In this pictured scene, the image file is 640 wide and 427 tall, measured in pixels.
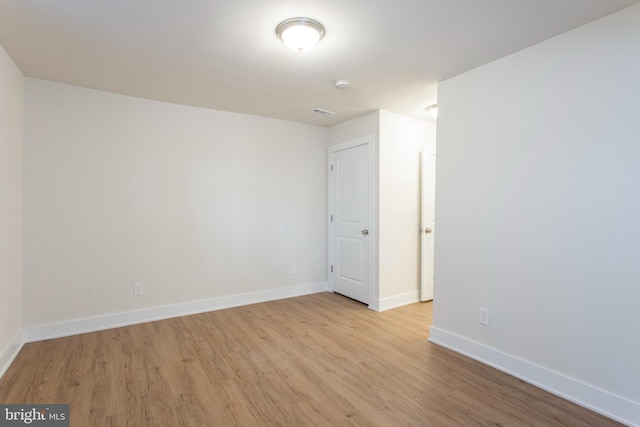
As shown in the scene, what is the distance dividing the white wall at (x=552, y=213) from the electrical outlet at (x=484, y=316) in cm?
4

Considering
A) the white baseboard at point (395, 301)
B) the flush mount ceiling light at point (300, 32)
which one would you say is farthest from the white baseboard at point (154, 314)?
the flush mount ceiling light at point (300, 32)

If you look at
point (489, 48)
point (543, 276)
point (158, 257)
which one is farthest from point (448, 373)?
point (158, 257)

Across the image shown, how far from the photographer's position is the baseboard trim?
3811mm

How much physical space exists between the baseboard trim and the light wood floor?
47cm

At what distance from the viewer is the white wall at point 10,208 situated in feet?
7.76

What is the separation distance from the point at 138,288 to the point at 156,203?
3.11 ft

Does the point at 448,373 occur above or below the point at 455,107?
below

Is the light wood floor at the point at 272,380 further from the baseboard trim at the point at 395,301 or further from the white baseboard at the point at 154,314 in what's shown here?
the baseboard trim at the point at 395,301

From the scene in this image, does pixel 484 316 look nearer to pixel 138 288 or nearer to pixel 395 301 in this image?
pixel 395 301

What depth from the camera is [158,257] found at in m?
3.52

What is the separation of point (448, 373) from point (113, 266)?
131 inches

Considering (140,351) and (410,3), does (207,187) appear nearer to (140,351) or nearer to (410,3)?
(140,351)

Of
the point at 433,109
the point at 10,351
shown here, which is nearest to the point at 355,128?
the point at 433,109

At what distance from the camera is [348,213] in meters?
4.32
